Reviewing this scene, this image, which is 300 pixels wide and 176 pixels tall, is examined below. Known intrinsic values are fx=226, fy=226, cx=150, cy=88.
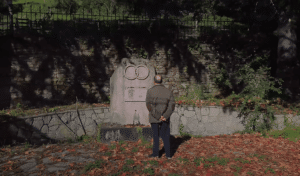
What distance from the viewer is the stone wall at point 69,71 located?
996cm

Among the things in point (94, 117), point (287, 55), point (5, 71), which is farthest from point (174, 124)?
point (5, 71)

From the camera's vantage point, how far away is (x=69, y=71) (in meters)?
10.6

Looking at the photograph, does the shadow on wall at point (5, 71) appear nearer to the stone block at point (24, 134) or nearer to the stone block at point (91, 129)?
the stone block at point (24, 134)

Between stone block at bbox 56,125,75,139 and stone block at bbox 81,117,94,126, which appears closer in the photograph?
stone block at bbox 56,125,75,139

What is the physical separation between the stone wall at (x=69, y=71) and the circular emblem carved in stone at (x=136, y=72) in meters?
4.26

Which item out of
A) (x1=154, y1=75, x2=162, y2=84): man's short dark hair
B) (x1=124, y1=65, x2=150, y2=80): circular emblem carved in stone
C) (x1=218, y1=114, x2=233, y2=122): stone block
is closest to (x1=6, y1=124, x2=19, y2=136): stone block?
(x1=124, y1=65, x2=150, y2=80): circular emblem carved in stone

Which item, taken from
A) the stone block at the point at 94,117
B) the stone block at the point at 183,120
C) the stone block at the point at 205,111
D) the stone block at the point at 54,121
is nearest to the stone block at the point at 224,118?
the stone block at the point at 205,111

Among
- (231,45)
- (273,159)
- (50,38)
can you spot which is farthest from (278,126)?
(50,38)

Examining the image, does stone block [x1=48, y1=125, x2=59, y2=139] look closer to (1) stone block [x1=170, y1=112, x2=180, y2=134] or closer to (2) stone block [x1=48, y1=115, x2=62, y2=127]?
(2) stone block [x1=48, y1=115, x2=62, y2=127]

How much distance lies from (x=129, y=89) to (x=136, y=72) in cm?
57

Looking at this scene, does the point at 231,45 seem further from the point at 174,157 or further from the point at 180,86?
the point at 174,157

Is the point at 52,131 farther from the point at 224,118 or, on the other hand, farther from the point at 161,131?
the point at 224,118

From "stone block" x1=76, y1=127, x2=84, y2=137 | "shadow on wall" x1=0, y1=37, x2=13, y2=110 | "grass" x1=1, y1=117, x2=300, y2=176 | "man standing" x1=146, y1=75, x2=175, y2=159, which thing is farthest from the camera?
"shadow on wall" x1=0, y1=37, x2=13, y2=110

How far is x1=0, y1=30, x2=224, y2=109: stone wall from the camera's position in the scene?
9961 mm
